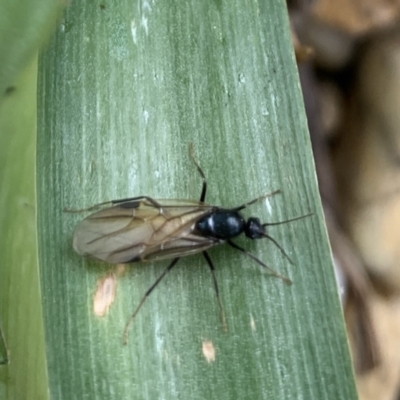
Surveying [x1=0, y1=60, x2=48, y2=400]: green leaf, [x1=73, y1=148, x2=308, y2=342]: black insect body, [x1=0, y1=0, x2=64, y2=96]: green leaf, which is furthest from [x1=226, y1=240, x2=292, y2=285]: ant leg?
Answer: [x1=0, y1=0, x2=64, y2=96]: green leaf

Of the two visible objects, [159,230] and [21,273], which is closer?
[21,273]

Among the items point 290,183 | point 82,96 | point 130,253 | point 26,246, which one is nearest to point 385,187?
point 290,183

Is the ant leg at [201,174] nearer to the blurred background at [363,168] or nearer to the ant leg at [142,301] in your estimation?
the ant leg at [142,301]

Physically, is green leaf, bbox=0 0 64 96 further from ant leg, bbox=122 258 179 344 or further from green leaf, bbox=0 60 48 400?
ant leg, bbox=122 258 179 344

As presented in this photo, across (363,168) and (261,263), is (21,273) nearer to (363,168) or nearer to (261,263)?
(261,263)

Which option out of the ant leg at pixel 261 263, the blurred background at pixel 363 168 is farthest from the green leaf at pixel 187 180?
the blurred background at pixel 363 168

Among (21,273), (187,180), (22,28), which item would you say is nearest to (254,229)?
(187,180)
